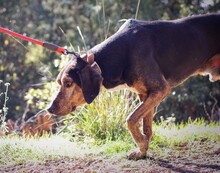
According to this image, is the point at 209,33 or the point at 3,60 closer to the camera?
the point at 209,33

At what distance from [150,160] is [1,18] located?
9325mm

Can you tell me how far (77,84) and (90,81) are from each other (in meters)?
0.16

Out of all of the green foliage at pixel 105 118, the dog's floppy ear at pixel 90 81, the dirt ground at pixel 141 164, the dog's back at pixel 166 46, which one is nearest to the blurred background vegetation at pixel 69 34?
the green foliage at pixel 105 118

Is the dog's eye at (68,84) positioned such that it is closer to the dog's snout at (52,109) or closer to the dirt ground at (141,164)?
the dog's snout at (52,109)

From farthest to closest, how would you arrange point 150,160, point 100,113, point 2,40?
point 2,40 → point 100,113 → point 150,160

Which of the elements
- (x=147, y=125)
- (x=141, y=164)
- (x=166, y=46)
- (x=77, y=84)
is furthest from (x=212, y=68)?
(x=77, y=84)

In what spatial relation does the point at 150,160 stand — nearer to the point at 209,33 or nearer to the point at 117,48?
the point at 117,48

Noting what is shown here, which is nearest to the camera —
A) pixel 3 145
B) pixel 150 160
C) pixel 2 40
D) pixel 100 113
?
pixel 150 160

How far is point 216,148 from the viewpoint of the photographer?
5449 millimetres

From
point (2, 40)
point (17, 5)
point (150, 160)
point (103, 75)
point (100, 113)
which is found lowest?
point (150, 160)

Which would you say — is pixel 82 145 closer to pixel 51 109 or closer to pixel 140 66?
pixel 51 109

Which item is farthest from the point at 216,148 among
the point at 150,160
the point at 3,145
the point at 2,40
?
the point at 2,40

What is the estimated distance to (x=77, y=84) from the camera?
5.04m

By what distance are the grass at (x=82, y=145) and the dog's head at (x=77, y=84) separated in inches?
Answer: 24.7
